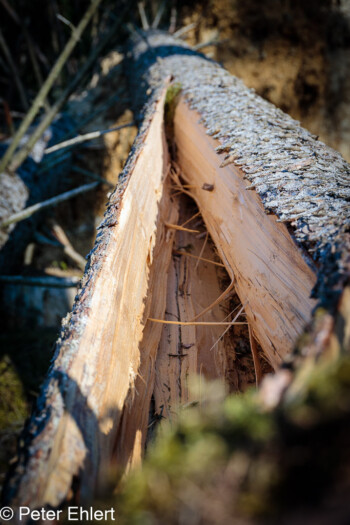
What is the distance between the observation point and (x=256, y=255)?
1.10 m

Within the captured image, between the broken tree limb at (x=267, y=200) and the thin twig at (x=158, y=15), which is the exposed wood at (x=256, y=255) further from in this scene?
the thin twig at (x=158, y=15)

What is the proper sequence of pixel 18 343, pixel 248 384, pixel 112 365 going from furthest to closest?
pixel 18 343 < pixel 248 384 < pixel 112 365

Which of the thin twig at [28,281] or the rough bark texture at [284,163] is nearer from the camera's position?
the rough bark texture at [284,163]

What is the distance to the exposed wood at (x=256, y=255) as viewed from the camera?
880 mm

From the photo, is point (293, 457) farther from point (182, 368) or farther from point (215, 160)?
point (215, 160)

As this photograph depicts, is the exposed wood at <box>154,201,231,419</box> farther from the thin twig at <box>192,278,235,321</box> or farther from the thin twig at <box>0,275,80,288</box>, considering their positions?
the thin twig at <box>0,275,80,288</box>

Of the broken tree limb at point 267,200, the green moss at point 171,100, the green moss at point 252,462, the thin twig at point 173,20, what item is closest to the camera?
the green moss at point 252,462

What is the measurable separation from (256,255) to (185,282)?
440mm

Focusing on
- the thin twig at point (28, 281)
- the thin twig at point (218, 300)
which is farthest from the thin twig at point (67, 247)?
the thin twig at point (218, 300)

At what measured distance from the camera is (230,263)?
1.31m

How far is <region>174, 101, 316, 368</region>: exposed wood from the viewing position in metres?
0.88

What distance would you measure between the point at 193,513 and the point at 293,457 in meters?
0.14

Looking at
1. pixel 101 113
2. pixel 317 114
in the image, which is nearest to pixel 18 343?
pixel 101 113

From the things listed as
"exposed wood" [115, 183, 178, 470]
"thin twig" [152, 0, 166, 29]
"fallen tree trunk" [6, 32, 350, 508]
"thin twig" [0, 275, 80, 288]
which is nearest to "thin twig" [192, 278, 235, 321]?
"fallen tree trunk" [6, 32, 350, 508]
